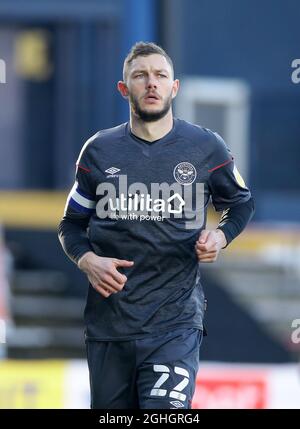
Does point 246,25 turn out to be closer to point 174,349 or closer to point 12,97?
point 12,97

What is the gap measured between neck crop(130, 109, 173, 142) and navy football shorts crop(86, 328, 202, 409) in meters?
0.80

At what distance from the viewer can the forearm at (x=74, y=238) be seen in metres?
5.58

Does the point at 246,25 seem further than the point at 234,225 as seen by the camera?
Yes

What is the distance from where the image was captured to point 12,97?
1709 cm

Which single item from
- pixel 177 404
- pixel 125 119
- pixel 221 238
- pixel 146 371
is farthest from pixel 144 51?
pixel 125 119

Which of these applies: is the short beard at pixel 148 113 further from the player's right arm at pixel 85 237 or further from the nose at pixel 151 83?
the player's right arm at pixel 85 237

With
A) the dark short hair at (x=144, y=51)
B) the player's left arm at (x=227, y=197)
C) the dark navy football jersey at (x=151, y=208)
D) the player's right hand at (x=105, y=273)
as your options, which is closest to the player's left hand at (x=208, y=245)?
the player's left arm at (x=227, y=197)

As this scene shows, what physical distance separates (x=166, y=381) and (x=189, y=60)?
35.6ft

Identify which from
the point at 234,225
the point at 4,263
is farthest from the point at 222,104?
the point at 234,225

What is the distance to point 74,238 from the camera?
5.64 meters

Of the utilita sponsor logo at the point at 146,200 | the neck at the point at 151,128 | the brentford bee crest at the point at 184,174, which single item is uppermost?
the neck at the point at 151,128

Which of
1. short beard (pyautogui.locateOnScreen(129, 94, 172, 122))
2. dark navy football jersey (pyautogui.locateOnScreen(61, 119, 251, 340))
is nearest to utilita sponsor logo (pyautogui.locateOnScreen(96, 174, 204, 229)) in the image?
dark navy football jersey (pyautogui.locateOnScreen(61, 119, 251, 340))

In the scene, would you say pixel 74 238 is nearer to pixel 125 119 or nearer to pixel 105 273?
pixel 105 273

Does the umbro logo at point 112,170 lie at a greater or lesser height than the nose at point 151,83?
lesser
